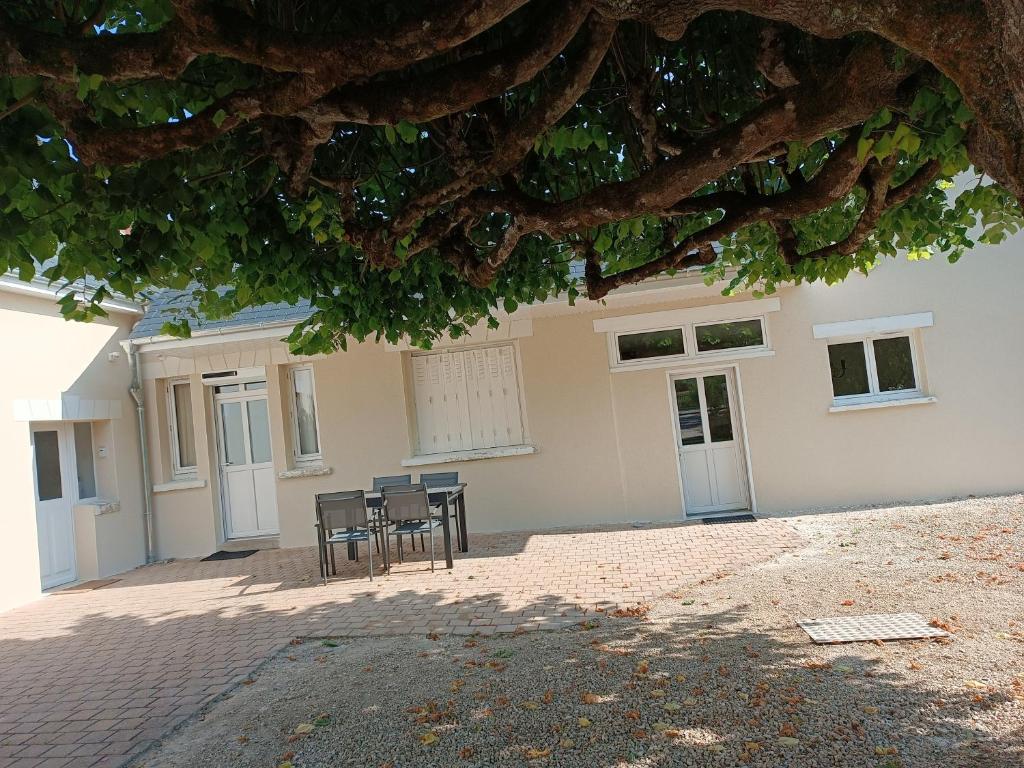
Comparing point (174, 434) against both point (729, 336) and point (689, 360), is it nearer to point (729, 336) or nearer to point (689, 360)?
point (689, 360)

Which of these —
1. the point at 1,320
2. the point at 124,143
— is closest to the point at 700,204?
the point at 124,143

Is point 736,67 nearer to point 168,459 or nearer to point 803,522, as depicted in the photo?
point 803,522

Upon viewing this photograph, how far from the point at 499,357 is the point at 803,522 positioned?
16.7ft

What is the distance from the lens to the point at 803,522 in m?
9.65

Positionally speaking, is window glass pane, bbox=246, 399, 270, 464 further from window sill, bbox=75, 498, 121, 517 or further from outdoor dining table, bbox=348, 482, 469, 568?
outdoor dining table, bbox=348, 482, 469, 568

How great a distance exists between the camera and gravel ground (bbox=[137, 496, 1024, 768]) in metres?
3.62

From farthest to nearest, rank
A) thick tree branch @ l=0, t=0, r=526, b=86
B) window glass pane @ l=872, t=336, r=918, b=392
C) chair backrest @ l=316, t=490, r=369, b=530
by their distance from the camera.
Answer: window glass pane @ l=872, t=336, r=918, b=392, chair backrest @ l=316, t=490, r=369, b=530, thick tree branch @ l=0, t=0, r=526, b=86

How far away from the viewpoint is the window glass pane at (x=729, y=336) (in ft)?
35.4

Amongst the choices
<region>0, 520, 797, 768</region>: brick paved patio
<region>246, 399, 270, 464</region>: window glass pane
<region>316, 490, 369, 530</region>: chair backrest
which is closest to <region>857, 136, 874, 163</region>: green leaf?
<region>0, 520, 797, 768</region>: brick paved patio

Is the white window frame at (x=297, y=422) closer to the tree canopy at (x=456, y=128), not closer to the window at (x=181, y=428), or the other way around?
the window at (x=181, y=428)

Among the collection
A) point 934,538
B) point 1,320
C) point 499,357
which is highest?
point 1,320

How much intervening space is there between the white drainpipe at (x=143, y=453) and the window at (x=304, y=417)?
2.53m

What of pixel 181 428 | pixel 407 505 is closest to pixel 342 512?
pixel 407 505

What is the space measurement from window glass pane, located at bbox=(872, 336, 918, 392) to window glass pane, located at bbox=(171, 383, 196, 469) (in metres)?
11.3
